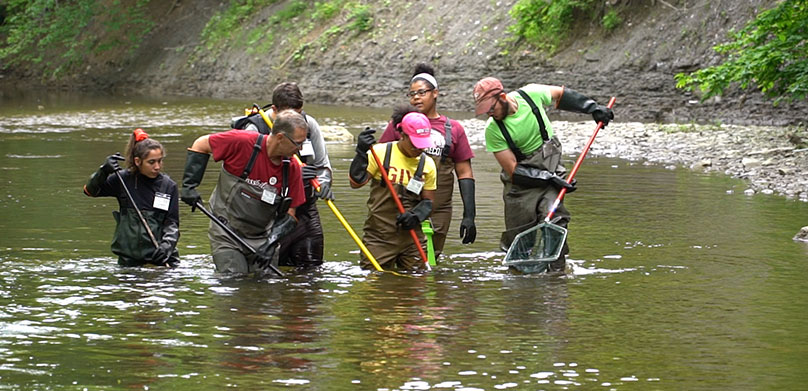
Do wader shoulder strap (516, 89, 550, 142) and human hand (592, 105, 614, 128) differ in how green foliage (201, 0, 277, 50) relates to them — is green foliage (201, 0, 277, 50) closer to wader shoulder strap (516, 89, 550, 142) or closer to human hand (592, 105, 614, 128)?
human hand (592, 105, 614, 128)

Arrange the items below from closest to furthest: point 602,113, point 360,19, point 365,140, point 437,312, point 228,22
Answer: point 437,312 < point 365,140 < point 602,113 < point 360,19 < point 228,22

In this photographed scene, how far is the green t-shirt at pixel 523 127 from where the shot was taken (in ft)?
30.5

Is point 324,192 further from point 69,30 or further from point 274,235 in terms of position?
point 69,30

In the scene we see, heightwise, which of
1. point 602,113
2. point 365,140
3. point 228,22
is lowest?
point 365,140

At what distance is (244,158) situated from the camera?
8.45 metres

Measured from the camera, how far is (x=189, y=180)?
334 inches

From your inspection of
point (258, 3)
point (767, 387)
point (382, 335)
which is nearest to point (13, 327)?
point (382, 335)

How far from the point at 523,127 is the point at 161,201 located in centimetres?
281

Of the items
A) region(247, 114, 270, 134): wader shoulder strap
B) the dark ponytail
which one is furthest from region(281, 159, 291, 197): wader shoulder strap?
the dark ponytail

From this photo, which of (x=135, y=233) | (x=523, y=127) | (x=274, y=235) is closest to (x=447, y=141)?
(x=523, y=127)

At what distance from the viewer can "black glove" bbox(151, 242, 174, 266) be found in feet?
29.8

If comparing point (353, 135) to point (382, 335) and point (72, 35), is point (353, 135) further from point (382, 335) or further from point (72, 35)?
point (72, 35)

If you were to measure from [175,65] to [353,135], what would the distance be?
23.7 metres

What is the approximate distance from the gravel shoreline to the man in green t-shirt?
5.20m
